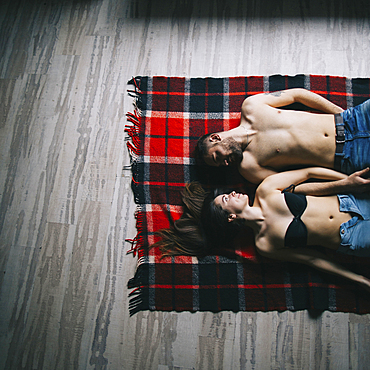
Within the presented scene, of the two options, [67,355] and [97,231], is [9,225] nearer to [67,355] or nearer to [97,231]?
[97,231]

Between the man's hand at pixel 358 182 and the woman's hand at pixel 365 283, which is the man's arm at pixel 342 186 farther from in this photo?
the woman's hand at pixel 365 283

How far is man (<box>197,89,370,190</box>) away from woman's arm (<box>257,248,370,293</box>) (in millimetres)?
426

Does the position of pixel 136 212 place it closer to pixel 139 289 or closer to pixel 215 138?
pixel 139 289

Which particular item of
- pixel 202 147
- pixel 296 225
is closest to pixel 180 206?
pixel 202 147

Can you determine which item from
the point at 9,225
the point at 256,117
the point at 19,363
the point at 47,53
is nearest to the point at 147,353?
the point at 19,363

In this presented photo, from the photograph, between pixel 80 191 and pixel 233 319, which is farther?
pixel 80 191

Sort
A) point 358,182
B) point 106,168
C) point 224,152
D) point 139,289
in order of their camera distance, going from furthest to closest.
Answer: point 106,168 < point 139,289 < point 224,152 < point 358,182

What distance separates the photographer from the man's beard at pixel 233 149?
1.50m

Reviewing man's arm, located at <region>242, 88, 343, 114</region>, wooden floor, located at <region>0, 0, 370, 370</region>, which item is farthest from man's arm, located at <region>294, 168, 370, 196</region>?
wooden floor, located at <region>0, 0, 370, 370</region>

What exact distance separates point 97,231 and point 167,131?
2.55 ft

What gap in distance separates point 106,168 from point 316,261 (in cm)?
137

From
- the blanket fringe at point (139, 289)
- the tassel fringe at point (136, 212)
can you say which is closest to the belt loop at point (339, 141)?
the tassel fringe at point (136, 212)

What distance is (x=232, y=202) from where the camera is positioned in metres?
1.44

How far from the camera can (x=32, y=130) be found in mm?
1800
